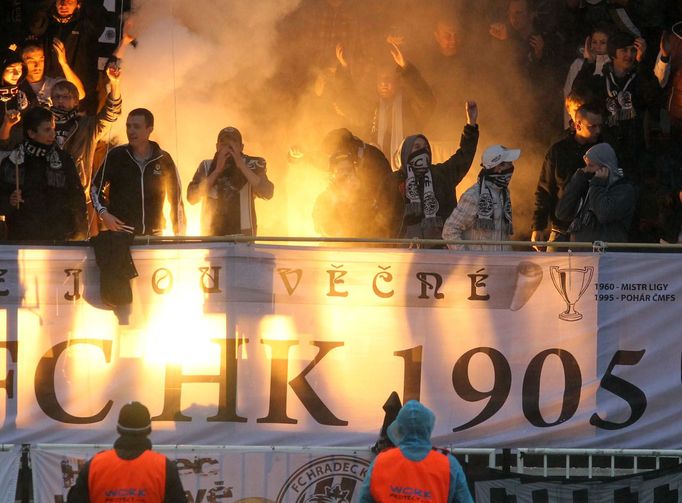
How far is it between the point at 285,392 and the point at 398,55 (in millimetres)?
4491

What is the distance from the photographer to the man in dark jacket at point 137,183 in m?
10.1

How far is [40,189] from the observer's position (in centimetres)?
991

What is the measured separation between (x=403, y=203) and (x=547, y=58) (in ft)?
8.85

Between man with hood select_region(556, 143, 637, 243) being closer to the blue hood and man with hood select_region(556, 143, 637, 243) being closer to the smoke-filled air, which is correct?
the smoke-filled air

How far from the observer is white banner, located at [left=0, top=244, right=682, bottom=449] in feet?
29.6

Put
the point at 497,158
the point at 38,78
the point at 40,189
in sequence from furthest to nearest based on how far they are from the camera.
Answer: the point at 38,78, the point at 497,158, the point at 40,189

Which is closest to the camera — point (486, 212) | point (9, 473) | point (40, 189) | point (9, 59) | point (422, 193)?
point (9, 473)

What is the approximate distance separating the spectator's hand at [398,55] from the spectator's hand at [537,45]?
116cm

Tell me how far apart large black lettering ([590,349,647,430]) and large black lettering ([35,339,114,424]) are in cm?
324

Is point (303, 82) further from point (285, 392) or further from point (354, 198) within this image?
point (285, 392)

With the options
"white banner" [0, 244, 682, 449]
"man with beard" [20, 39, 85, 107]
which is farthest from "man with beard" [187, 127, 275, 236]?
"man with beard" [20, 39, 85, 107]

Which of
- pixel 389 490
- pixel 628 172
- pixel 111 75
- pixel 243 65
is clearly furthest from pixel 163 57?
pixel 389 490

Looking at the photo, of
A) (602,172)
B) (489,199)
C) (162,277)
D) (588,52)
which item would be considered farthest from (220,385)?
(588,52)

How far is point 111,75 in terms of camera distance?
36.6ft
